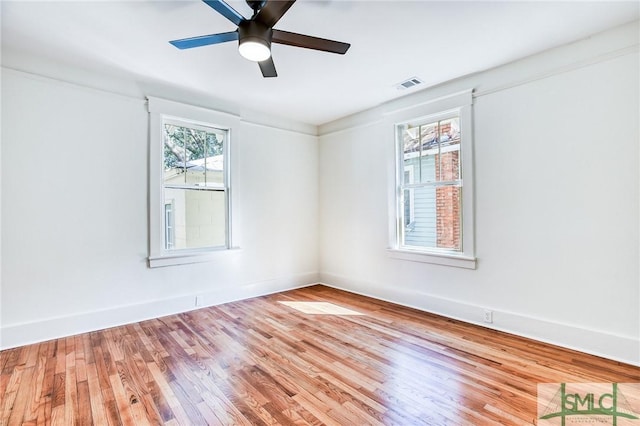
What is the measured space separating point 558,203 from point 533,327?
1176 millimetres

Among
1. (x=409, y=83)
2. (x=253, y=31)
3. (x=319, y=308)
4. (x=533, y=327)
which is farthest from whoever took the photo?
(x=319, y=308)

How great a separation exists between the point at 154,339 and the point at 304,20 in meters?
3.11

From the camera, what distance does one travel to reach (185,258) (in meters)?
3.82

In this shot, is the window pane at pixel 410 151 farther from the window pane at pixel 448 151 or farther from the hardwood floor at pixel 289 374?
the hardwood floor at pixel 289 374

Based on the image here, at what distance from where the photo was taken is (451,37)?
2621 mm

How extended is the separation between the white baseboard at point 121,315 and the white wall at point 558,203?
225 cm

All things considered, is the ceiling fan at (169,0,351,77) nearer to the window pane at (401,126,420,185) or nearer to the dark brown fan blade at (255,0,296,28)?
the dark brown fan blade at (255,0,296,28)

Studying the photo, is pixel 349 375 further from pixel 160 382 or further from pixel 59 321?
pixel 59 321

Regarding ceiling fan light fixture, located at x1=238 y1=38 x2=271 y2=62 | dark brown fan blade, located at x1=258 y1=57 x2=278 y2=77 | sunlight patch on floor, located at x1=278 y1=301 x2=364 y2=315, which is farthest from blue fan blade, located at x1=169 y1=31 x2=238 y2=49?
sunlight patch on floor, located at x1=278 y1=301 x2=364 y2=315

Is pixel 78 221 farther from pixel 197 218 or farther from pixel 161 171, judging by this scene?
pixel 197 218

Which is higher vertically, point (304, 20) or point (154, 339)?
point (304, 20)

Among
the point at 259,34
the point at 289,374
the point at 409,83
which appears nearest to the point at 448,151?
the point at 409,83

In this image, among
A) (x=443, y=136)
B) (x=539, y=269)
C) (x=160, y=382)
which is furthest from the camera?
(x=443, y=136)

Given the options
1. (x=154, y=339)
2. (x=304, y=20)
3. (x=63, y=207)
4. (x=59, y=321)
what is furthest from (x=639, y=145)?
(x=59, y=321)
